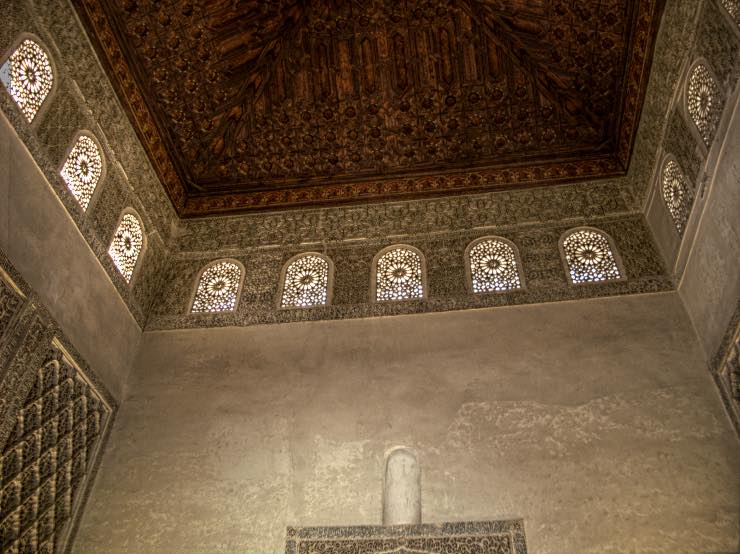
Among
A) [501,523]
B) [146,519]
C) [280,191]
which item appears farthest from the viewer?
[280,191]

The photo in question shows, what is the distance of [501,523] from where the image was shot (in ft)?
15.4

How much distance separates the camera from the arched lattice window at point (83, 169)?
552cm

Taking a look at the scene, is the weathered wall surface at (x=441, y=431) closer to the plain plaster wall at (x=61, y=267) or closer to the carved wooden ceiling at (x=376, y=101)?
the plain plaster wall at (x=61, y=267)

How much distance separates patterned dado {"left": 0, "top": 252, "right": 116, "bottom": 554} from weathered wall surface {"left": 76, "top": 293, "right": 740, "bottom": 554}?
0.20 meters

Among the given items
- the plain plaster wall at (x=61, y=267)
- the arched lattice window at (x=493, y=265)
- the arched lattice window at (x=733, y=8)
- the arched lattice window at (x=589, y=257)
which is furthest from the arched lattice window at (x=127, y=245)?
the arched lattice window at (x=733, y=8)

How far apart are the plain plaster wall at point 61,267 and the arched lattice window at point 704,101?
4722 mm

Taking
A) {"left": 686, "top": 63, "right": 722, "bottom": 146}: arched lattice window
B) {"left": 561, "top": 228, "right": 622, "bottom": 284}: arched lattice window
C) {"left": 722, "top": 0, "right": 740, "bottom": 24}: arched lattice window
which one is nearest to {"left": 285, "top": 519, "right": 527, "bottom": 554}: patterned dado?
{"left": 561, "top": 228, "right": 622, "bottom": 284}: arched lattice window

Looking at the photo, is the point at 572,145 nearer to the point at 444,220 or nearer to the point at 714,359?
the point at 444,220

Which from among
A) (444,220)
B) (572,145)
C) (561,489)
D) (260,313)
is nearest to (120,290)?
(260,313)

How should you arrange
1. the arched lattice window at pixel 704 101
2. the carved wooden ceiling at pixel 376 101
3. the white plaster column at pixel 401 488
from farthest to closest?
the carved wooden ceiling at pixel 376 101 < the arched lattice window at pixel 704 101 < the white plaster column at pixel 401 488

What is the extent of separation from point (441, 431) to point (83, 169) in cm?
346

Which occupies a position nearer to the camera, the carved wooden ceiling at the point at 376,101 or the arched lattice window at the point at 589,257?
the arched lattice window at the point at 589,257

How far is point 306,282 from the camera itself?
Answer: 6574mm

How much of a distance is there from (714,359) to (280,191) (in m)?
4.30
